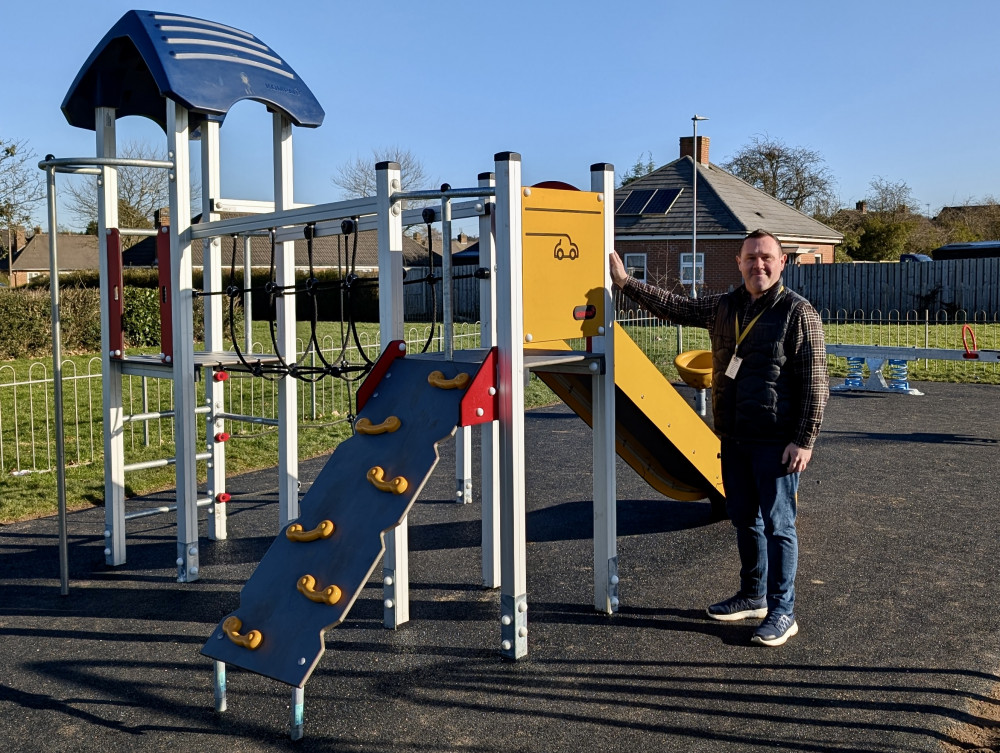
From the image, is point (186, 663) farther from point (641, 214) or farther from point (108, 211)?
point (641, 214)

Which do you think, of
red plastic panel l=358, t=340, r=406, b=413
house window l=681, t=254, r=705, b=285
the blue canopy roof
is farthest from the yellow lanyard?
house window l=681, t=254, r=705, b=285

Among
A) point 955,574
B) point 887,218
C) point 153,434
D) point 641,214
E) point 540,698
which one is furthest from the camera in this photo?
point 887,218

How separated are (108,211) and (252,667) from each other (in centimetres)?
332

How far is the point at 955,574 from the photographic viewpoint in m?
5.68

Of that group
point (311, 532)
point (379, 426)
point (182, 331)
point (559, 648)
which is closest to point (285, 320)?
point (182, 331)

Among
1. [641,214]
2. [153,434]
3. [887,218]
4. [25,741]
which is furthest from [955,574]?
[887,218]

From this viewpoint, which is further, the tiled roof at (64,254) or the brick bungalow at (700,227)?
the tiled roof at (64,254)

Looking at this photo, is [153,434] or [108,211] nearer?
[108,211]

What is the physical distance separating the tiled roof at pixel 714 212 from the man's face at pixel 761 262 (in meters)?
28.4

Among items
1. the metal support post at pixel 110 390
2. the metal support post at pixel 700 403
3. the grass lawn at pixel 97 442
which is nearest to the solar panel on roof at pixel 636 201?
the grass lawn at pixel 97 442

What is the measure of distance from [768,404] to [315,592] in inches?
88.6

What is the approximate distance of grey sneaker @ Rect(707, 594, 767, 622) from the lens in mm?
4949

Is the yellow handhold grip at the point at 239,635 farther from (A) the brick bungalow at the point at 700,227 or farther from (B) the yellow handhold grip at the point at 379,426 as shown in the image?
(A) the brick bungalow at the point at 700,227

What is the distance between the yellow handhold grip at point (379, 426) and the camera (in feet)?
14.3
